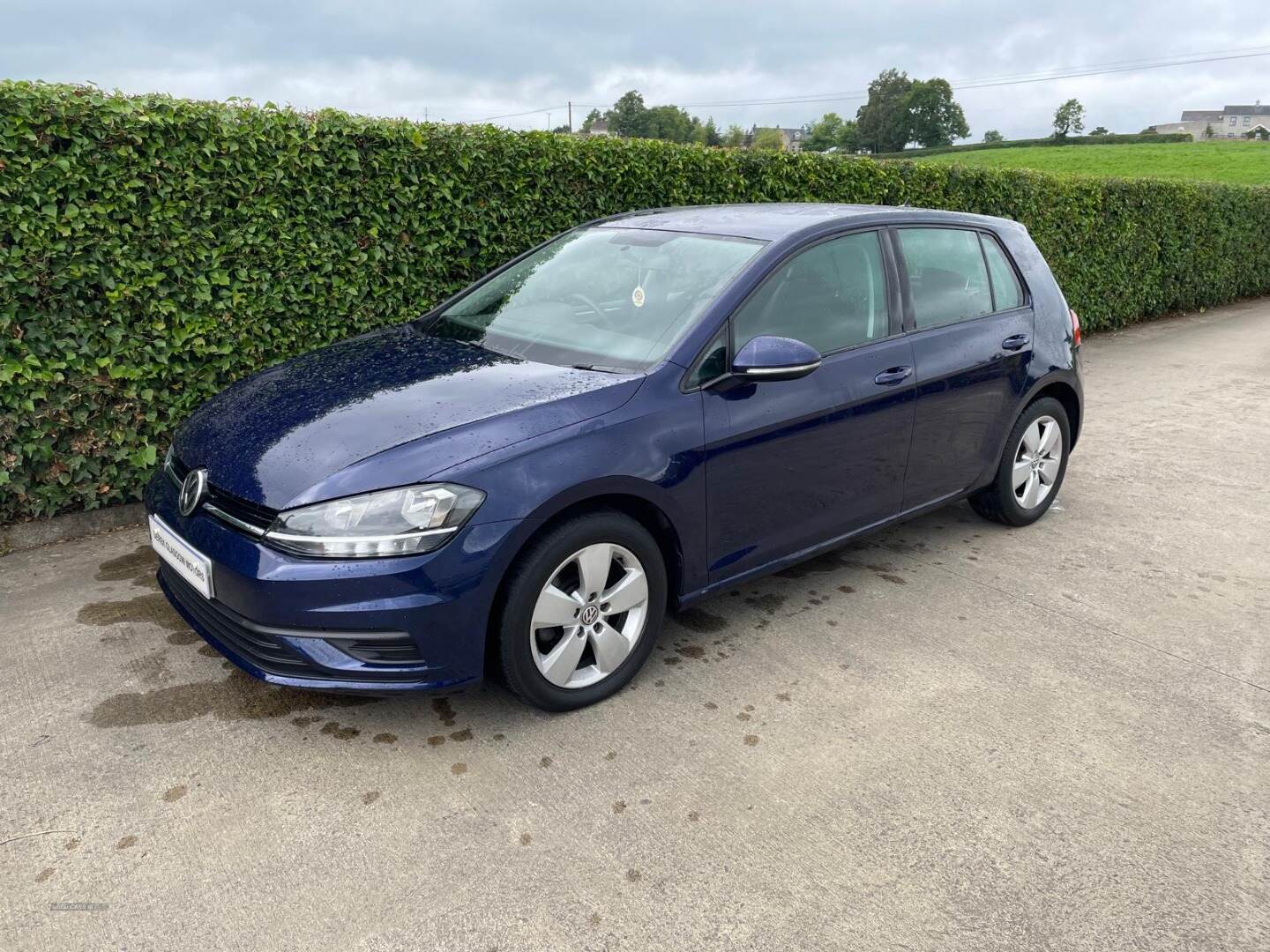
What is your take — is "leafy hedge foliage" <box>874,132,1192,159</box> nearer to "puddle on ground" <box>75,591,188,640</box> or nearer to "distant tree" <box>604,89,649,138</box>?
"distant tree" <box>604,89,649,138</box>

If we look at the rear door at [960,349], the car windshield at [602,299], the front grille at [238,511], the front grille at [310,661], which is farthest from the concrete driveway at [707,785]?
the car windshield at [602,299]

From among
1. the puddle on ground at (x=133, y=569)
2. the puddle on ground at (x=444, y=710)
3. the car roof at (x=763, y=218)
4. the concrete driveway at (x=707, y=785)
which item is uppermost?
the car roof at (x=763, y=218)

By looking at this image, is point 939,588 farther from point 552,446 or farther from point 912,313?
point 552,446

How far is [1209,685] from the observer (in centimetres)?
340

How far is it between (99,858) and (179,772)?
37cm

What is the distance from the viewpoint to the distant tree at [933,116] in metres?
83.4

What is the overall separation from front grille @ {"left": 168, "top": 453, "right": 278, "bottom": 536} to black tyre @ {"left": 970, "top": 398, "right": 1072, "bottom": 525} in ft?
11.2

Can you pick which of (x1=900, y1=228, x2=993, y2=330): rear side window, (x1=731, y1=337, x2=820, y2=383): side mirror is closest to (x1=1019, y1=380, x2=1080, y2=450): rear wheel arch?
(x1=900, y1=228, x2=993, y2=330): rear side window

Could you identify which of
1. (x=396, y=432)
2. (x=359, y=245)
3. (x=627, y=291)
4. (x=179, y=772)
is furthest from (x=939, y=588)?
(x=359, y=245)

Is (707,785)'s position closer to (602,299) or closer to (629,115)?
(602,299)

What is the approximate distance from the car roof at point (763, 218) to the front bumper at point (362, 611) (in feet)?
5.84

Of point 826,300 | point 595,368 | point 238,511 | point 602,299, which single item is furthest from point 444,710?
point 826,300

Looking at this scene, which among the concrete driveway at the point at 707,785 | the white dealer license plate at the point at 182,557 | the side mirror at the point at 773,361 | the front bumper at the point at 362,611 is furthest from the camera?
the side mirror at the point at 773,361

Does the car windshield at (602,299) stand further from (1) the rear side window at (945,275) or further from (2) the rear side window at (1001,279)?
(2) the rear side window at (1001,279)
